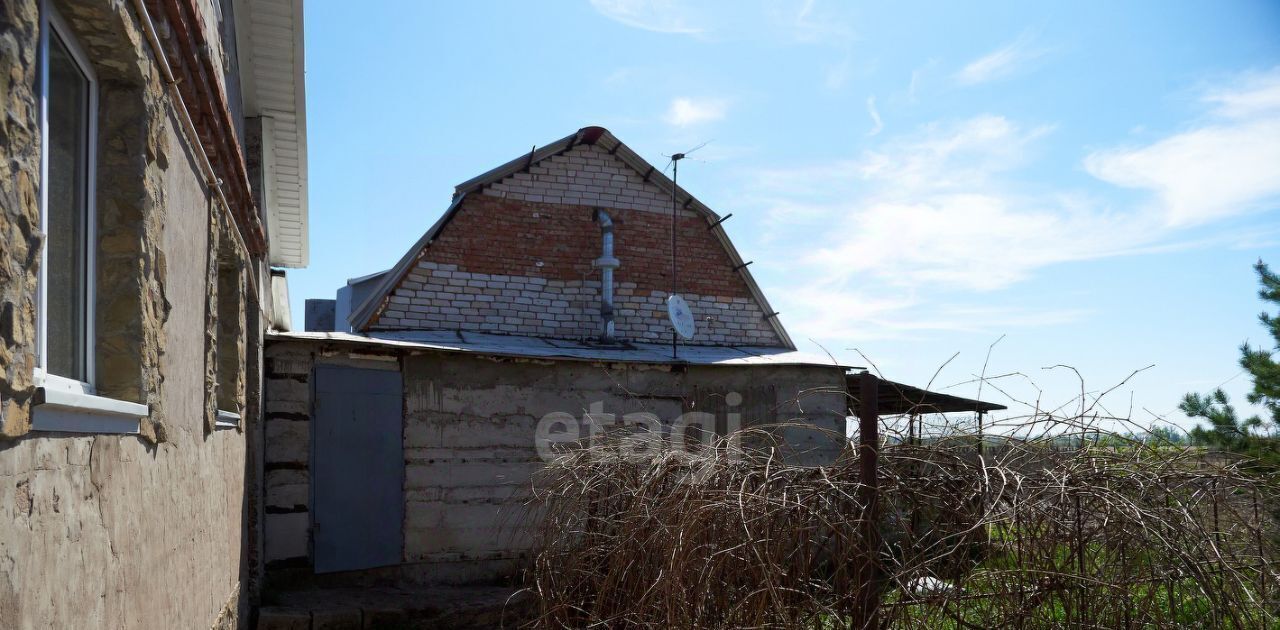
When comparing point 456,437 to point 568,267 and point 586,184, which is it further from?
point 586,184

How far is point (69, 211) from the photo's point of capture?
237cm

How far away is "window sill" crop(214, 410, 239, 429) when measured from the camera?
475 cm

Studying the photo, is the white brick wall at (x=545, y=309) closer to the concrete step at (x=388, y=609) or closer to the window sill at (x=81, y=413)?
the concrete step at (x=388, y=609)

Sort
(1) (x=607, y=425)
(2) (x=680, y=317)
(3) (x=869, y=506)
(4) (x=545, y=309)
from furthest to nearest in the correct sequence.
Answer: (4) (x=545, y=309), (2) (x=680, y=317), (1) (x=607, y=425), (3) (x=869, y=506)

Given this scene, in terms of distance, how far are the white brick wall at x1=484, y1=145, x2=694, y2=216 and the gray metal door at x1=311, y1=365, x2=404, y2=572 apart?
417 cm

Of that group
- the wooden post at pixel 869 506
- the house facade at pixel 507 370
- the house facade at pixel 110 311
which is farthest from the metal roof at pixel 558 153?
the wooden post at pixel 869 506

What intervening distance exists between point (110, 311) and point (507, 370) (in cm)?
701

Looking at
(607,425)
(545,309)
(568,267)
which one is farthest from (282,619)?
(568,267)

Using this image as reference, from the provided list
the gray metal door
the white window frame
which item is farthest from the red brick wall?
the white window frame

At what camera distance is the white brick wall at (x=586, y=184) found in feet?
40.8

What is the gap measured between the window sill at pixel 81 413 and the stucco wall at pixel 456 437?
5994 millimetres

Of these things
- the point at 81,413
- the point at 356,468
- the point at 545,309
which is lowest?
the point at 356,468

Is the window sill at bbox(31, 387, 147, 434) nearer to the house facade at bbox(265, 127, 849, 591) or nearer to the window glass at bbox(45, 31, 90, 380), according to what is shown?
the window glass at bbox(45, 31, 90, 380)

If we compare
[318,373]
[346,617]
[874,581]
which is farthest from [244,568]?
[874,581]
